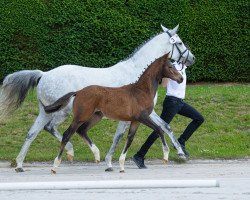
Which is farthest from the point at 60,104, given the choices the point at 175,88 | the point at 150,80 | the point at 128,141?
the point at 175,88

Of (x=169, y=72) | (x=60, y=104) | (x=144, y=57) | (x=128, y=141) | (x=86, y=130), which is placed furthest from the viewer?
(x=144, y=57)

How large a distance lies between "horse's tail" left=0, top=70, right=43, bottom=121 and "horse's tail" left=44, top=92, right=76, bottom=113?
3.67 ft

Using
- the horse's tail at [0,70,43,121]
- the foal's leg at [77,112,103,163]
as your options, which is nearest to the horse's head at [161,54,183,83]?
the foal's leg at [77,112,103,163]

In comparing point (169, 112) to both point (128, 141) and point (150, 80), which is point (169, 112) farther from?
point (128, 141)

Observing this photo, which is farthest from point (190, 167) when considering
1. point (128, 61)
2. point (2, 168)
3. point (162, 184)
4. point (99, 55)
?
point (99, 55)

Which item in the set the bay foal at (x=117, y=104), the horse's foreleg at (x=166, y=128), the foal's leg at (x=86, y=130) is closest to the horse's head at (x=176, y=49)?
the bay foal at (x=117, y=104)

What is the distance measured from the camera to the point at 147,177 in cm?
1227

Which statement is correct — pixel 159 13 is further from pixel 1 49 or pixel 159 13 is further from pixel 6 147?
pixel 6 147

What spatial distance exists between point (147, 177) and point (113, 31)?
9572 mm

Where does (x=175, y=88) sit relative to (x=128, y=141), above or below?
above

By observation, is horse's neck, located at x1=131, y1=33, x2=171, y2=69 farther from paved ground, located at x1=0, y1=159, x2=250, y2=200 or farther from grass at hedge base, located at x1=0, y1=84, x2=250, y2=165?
grass at hedge base, located at x1=0, y1=84, x2=250, y2=165

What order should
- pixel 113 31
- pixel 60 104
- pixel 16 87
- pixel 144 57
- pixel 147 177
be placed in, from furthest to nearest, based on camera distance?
pixel 113 31
pixel 16 87
pixel 144 57
pixel 60 104
pixel 147 177

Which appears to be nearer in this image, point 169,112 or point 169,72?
point 169,72

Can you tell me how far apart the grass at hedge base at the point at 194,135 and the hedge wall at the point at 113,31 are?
1.80m
